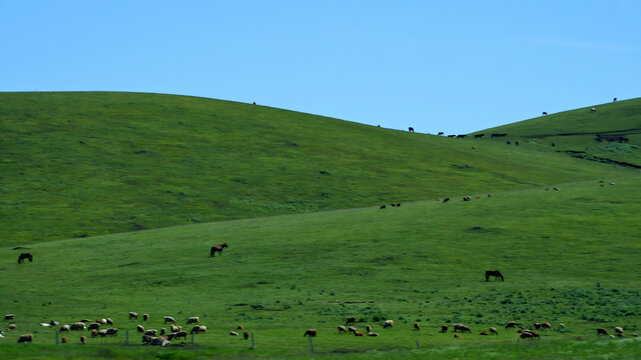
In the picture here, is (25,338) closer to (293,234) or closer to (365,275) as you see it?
(365,275)

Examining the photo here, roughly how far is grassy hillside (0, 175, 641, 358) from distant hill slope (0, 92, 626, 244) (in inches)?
407

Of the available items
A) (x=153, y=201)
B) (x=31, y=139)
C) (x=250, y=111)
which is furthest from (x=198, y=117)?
(x=153, y=201)

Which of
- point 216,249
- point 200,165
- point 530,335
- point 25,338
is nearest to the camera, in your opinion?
point 25,338

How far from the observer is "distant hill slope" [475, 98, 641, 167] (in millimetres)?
137250

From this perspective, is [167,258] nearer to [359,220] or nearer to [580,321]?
[359,220]

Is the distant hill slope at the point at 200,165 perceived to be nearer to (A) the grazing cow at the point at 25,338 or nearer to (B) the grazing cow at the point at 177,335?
(A) the grazing cow at the point at 25,338

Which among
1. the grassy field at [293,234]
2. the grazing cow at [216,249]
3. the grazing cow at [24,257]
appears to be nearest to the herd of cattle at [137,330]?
the grassy field at [293,234]

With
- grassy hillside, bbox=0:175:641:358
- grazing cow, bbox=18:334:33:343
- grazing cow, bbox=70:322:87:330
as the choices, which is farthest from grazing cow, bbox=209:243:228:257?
grazing cow, bbox=18:334:33:343

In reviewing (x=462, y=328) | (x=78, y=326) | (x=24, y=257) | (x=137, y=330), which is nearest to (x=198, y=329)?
(x=137, y=330)

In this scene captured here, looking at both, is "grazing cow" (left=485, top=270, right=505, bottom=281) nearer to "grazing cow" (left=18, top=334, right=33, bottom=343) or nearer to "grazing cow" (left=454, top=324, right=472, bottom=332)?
"grazing cow" (left=454, top=324, right=472, bottom=332)

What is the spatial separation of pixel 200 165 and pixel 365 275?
170 feet

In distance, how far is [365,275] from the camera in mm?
55125

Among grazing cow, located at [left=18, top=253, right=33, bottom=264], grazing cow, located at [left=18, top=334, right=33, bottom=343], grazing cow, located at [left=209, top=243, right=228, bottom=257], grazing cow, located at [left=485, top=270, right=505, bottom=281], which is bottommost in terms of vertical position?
grazing cow, located at [left=485, top=270, right=505, bottom=281]

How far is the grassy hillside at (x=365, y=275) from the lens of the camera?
40.6 metres
